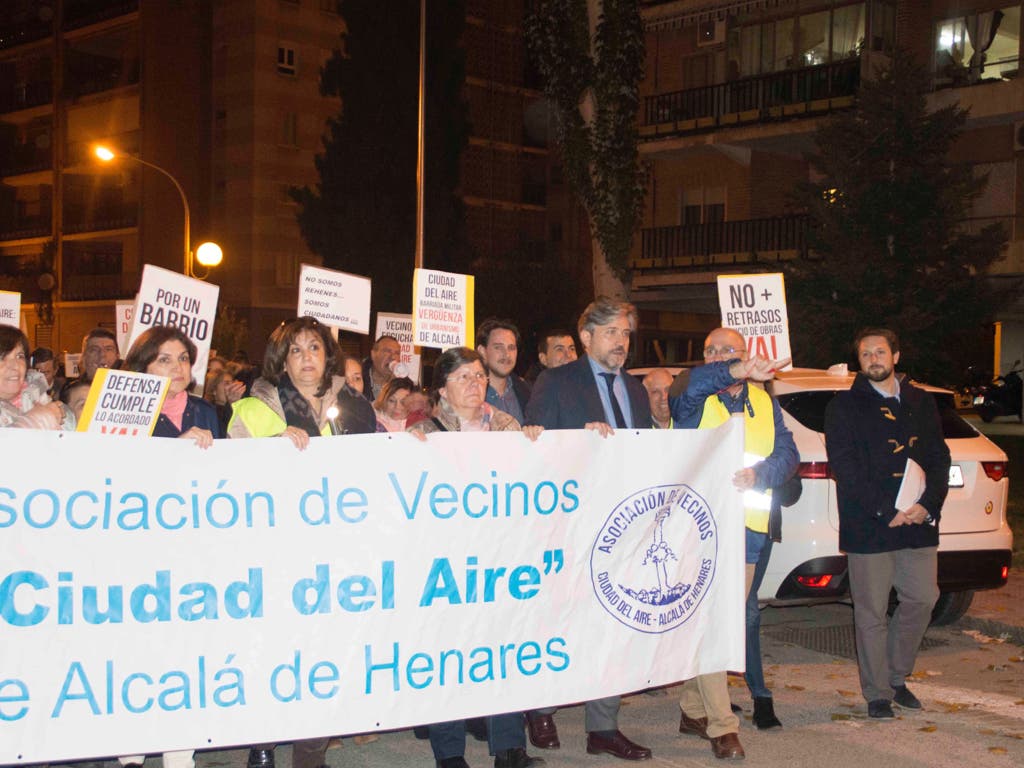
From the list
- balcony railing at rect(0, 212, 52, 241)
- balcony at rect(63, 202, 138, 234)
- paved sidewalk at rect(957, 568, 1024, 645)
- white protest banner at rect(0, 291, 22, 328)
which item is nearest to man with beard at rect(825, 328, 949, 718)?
paved sidewalk at rect(957, 568, 1024, 645)

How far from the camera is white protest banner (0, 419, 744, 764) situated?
4.70 m

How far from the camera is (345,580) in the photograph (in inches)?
201

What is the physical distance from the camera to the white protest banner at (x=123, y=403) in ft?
16.1

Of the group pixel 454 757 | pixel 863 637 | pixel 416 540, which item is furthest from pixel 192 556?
pixel 863 637

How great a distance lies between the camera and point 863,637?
6.55 m

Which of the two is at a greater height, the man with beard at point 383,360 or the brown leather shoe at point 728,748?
the man with beard at point 383,360

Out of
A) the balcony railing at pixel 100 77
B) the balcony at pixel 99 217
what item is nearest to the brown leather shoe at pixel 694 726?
the balcony at pixel 99 217

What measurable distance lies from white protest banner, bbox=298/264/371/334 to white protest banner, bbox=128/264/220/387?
88.8 inches

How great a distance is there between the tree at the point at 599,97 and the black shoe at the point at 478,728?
474 inches

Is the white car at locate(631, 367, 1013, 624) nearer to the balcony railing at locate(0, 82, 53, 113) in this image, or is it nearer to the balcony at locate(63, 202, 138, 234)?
the balcony at locate(63, 202, 138, 234)

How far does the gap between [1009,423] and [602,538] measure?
2980 centimetres

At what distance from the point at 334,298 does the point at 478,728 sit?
439 centimetres

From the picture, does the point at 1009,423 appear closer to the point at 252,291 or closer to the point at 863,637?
the point at 252,291

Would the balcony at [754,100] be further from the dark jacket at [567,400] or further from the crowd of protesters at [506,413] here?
the dark jacket at [567,400]
